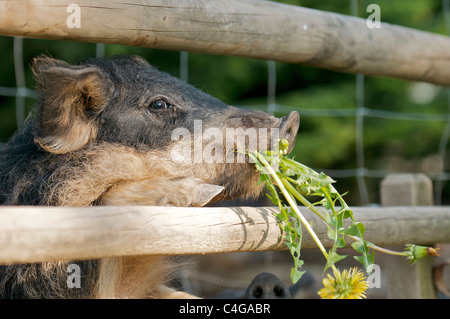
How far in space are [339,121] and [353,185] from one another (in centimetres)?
98

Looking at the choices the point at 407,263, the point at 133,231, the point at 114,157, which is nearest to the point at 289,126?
the point at 114,157

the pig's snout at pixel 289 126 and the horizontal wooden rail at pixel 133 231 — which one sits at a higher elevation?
the pig's snout at pixel 289 126

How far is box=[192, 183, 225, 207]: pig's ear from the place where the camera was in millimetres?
1699

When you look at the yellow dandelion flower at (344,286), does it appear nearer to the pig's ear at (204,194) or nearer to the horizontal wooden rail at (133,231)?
the horizontal wooden rail at (133,231)

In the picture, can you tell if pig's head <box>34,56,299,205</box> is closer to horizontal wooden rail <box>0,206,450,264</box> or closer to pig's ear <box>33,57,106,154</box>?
pig's ear <box>33,57,106,154</box>

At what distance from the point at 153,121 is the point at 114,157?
22 centimetres

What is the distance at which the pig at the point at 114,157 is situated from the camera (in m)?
1.84

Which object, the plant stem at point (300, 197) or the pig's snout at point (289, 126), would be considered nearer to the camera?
the plant stem at point (300, 197)

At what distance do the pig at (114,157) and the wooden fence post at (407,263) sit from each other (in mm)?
1048

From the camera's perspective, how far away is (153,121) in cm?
210

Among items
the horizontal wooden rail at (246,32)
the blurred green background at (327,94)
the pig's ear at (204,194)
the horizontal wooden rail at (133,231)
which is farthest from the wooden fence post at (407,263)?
the blurred green background at (327,94)
